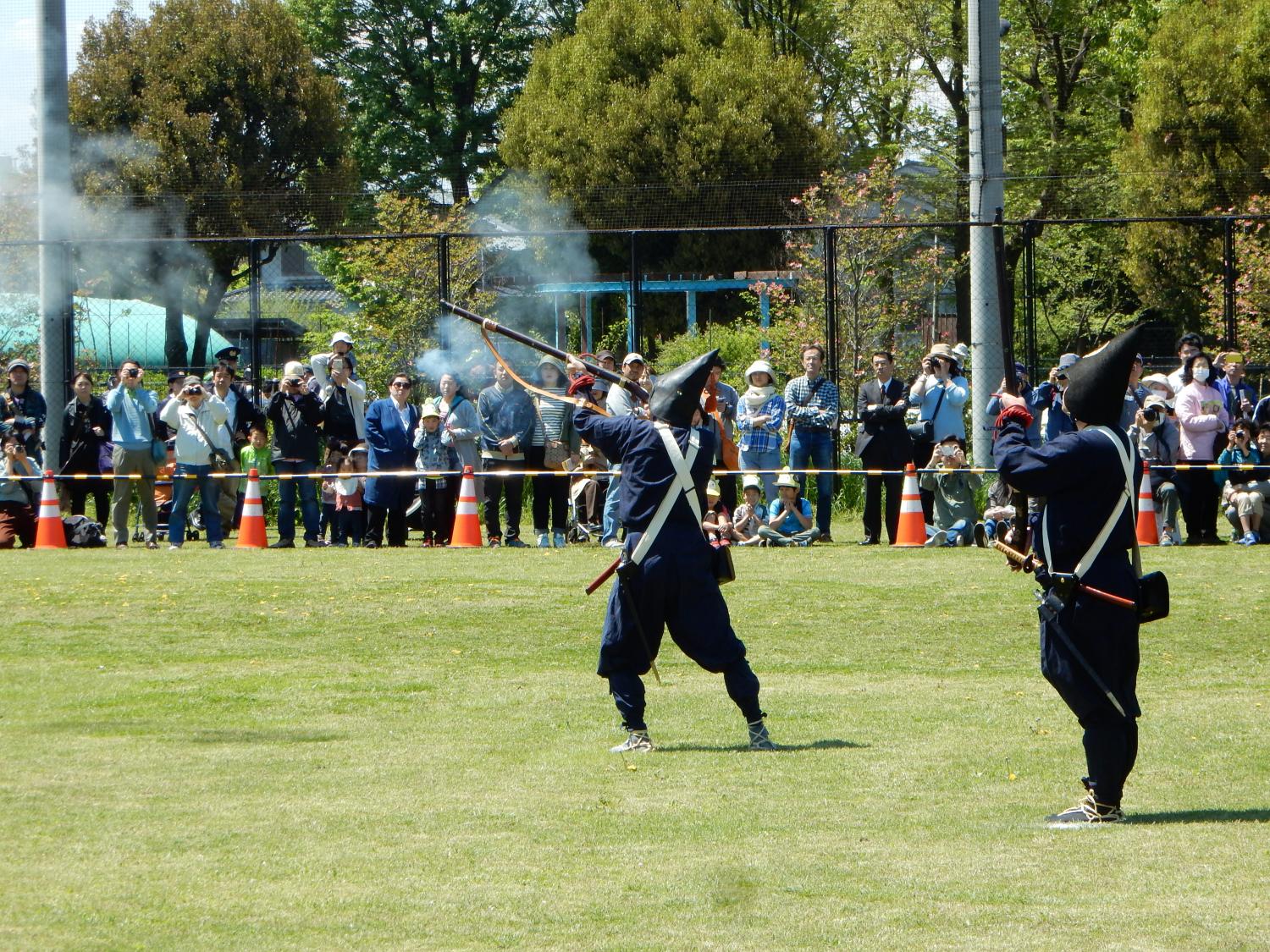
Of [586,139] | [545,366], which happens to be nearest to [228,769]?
[545,366]

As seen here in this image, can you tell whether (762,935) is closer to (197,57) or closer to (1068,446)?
(1068,446)

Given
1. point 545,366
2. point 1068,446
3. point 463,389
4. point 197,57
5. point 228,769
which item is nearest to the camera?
point 1068,446

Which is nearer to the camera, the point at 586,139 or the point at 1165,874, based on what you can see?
the point at 1165,874

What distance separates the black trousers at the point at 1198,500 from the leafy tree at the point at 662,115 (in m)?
20.7

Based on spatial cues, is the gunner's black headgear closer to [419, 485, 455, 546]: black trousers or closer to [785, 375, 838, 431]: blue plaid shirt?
[785, 375, 838, 431]: blue plaid shirt

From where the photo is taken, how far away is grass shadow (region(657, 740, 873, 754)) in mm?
9453

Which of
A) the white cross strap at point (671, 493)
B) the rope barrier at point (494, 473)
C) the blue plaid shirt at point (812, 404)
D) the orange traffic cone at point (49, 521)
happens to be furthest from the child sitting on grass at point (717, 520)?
the white cross strap at point (671, 493)

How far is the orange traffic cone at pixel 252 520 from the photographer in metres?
19.5

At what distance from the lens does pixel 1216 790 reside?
8.28 meters

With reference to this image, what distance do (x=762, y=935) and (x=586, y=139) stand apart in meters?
37.3

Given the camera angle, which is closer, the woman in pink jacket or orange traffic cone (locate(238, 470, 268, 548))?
the woman in pink jacket

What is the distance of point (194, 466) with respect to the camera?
1948cm

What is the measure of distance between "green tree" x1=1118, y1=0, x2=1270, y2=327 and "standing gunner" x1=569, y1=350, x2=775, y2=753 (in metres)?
25.5

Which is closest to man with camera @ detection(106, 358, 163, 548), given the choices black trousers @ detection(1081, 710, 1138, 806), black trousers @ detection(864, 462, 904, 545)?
black trousers @ detection(864, 462, 904, 545)
